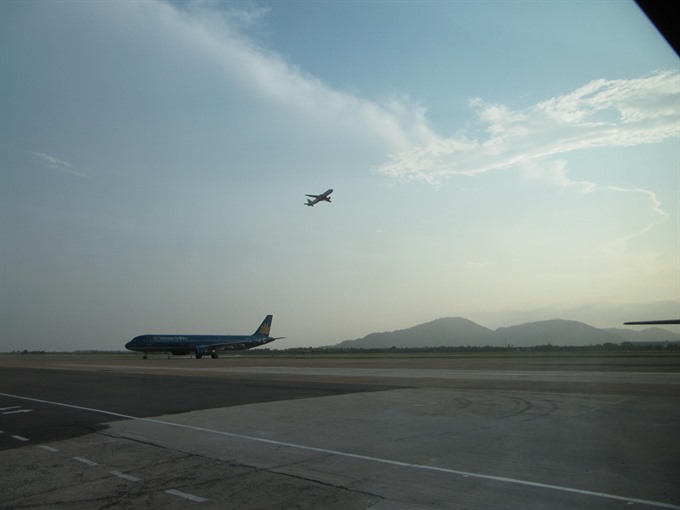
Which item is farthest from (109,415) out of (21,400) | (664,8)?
(664,8)

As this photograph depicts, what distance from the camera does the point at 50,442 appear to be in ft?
38.5

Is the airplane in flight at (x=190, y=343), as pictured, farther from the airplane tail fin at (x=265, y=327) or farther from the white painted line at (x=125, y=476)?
the white painted line at (x=125, y=476)

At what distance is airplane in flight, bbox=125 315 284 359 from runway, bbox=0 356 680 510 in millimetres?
58738

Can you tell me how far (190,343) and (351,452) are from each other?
242ft

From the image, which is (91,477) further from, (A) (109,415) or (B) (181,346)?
(B) (181,346)

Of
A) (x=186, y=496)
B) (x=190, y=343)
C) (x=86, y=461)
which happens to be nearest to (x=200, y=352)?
(x=190, y=343)

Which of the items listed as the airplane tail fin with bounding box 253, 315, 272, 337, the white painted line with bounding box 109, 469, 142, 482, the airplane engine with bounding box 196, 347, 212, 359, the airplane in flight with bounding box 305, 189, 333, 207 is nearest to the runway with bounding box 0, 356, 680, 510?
the white painted line with bounding box 109, 469, 142, 482

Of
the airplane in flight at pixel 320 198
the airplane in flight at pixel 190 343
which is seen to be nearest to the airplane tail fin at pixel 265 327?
the airplane in flight at pixel 190 343

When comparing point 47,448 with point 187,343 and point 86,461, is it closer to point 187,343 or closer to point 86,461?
point 86,461

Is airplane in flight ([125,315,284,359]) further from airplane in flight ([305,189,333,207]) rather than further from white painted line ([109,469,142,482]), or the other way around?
white painted line ([109,469,142,482])

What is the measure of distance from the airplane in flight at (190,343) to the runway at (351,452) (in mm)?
58738

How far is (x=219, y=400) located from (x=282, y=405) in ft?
10.7

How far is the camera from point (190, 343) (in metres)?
79.4

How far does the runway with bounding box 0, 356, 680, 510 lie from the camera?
7324 millimetres
